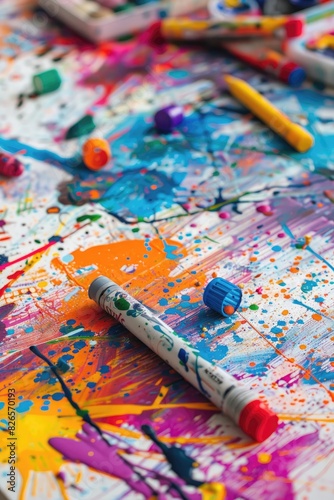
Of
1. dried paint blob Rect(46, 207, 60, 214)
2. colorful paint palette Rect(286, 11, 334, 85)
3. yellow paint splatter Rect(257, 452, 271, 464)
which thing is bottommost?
yellow paint splatter Rect(257, 452, 271, 464)

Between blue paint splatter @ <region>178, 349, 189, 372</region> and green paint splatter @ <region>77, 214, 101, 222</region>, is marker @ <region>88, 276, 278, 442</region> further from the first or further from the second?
green paint splatter @ <region>77, 214, 101, 222</region>

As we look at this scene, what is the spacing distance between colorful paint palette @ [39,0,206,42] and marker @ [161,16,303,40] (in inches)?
1.6

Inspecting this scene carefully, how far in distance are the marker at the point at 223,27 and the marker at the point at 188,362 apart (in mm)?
621

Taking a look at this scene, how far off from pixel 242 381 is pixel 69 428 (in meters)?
0.17

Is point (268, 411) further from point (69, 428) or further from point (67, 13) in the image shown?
point (67, 13)

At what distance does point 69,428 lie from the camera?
2.20ft

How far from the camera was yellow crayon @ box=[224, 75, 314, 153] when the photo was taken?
3.35 ft

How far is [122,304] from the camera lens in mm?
766

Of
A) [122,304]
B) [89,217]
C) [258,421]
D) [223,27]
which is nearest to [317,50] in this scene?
[223,27]

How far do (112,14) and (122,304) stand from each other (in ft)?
2.49

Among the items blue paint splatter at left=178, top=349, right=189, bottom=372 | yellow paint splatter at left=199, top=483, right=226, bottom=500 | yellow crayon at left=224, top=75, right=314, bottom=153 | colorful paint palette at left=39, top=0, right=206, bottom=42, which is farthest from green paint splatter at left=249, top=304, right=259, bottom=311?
colorful paint palette at left=39, top=0, right=206, bottom=42

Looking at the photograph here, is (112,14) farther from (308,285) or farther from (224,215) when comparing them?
(308,285)

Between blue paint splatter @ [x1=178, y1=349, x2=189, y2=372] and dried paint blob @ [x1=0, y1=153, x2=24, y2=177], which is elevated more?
dried paint blob @ [x1=0, y1=153, x2=24, y2=177]

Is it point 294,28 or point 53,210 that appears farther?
point 294,28
